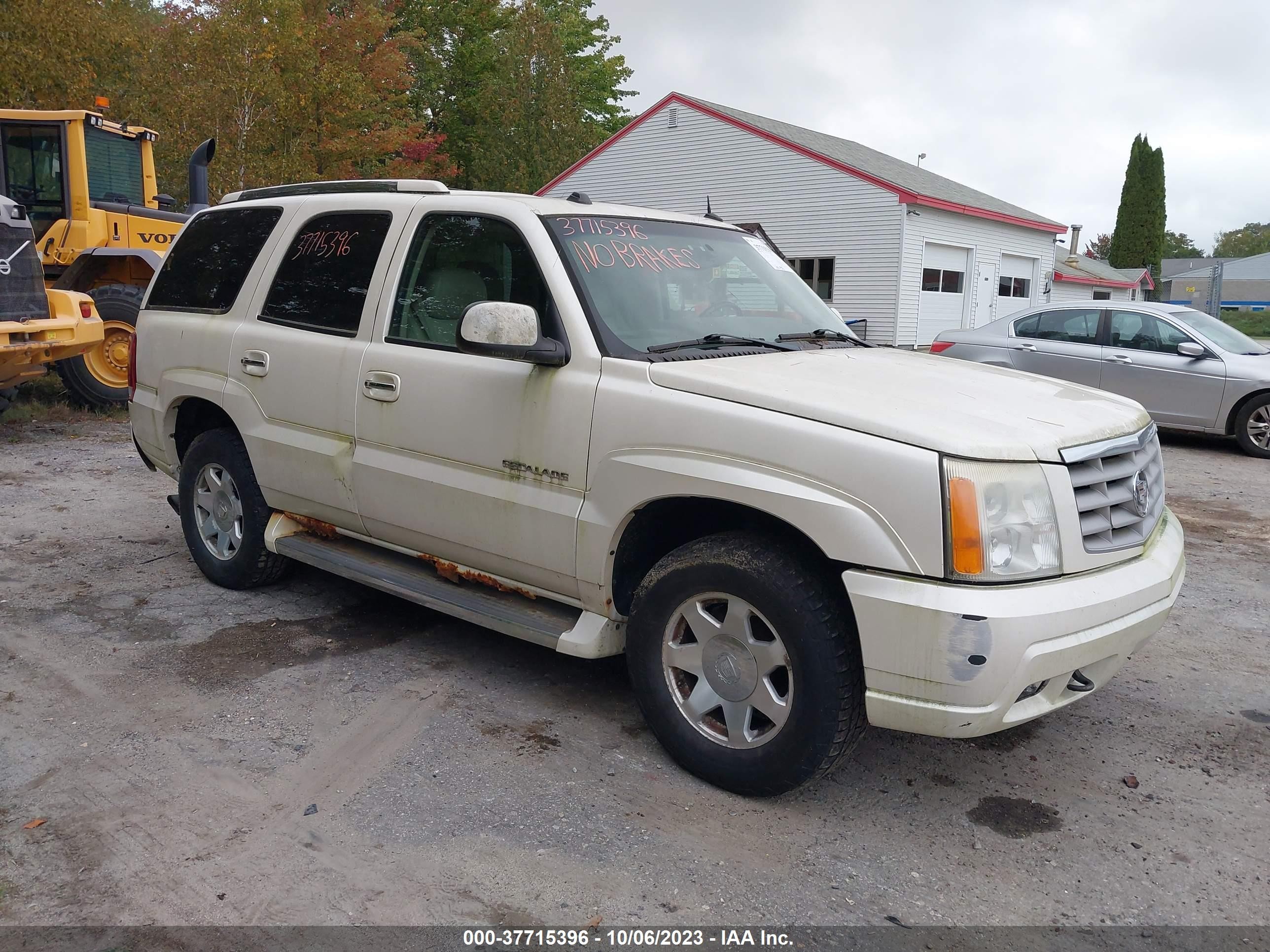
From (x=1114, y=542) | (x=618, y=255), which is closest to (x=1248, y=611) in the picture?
(x=1114, y=542)

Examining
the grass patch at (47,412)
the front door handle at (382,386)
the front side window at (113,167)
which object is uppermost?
the front side window at (113,167)

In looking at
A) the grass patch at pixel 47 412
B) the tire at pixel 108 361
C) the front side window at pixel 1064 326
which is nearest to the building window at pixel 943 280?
the front side window at pixel 1064 326

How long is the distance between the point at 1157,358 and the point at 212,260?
945cm

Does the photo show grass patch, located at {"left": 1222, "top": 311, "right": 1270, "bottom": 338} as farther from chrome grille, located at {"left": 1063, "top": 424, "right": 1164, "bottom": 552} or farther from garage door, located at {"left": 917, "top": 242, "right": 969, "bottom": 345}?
chrome grille, located at {"left": 1063, "top": 424, "right": 1164, "bottom": 552}

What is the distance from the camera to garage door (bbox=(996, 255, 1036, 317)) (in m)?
27.6

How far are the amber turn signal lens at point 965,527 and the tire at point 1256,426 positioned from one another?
920cm

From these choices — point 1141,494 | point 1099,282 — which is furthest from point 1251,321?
point 1141,494

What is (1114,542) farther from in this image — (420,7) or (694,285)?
(420,7)

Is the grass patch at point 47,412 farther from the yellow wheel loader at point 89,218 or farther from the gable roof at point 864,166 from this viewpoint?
the gable roof at point 864,166

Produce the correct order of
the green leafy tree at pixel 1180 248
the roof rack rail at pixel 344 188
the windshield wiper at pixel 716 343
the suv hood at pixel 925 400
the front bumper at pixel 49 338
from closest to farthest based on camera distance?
the suv hood at pixel 925 400 → the windshield wiper at pixel 716 343 → the roof rack rail at pixel 344 188 → the front bumper at pixel 49 338 → the green leafy tree at pixel 1180 248

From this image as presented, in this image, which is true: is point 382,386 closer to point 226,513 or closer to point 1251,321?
point 226,513

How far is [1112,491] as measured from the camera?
321cm

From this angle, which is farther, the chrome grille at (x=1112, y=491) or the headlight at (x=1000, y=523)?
the chrome grille at (x=1112, y=491)

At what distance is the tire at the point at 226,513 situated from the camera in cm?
504
